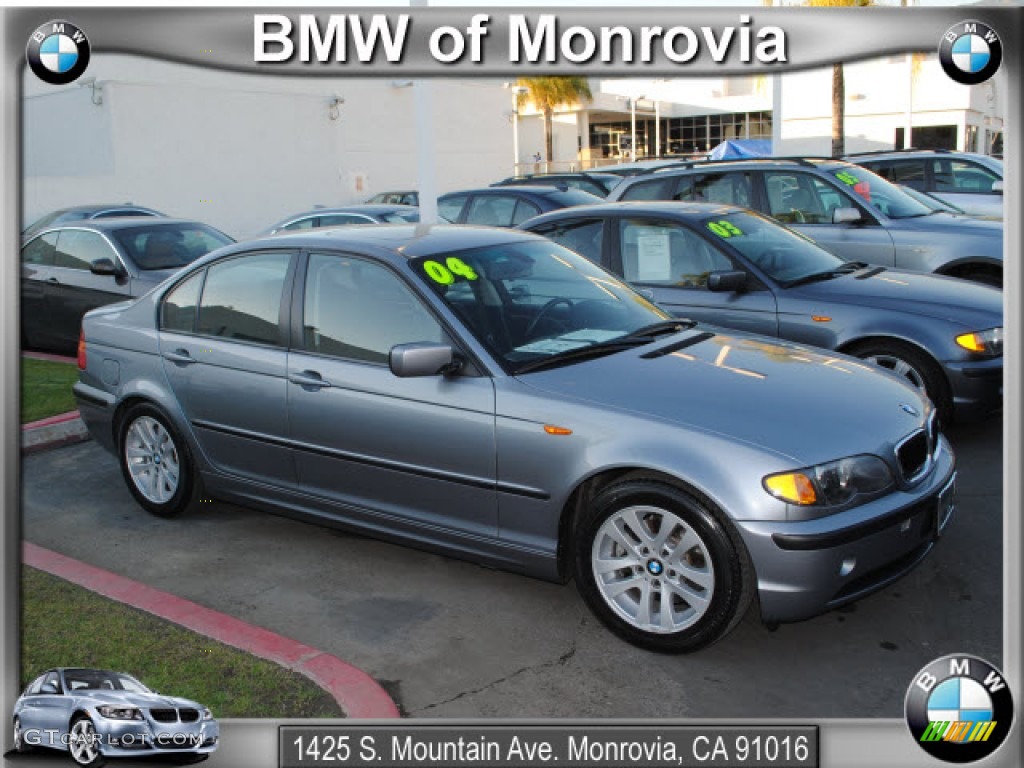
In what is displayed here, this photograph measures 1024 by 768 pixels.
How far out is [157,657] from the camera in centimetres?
409

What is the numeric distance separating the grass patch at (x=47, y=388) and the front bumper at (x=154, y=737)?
458cm

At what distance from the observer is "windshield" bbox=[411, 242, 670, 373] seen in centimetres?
460

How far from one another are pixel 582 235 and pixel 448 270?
2761mm

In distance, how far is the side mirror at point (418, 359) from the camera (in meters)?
4.27

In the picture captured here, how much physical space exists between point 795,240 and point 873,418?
3.44 meters

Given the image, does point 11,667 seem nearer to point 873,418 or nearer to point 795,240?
point 873,418

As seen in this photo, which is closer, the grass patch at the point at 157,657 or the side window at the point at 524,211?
the grass patch at the point at 157,657

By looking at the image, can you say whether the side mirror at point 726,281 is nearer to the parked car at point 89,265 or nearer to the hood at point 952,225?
the hood at point 952,225

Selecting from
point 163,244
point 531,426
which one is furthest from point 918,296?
point 163,244

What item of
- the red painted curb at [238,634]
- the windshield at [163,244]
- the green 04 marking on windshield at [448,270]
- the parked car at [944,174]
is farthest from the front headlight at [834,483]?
the parked car at [944,174]

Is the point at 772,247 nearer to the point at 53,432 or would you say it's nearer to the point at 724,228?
the point at 724,228

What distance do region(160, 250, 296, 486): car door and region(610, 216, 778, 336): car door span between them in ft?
8.88

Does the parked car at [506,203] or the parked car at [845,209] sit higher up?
the parked car at [506,203]

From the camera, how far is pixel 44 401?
8031 mm
